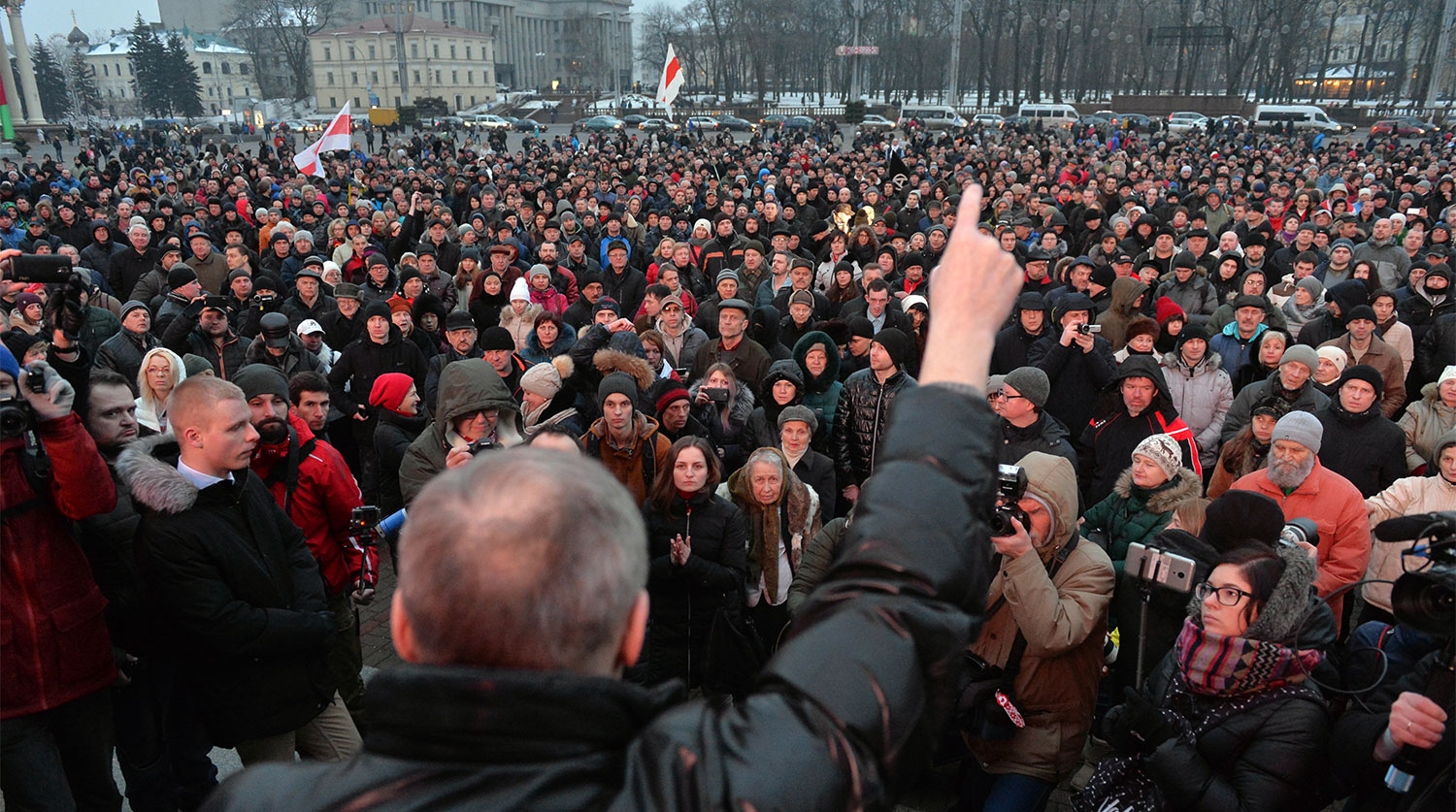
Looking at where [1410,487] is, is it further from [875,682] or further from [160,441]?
[160,441]

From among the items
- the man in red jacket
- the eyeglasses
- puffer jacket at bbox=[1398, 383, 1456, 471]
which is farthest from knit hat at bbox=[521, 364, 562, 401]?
puffer jacket at bbox=[1398, 383, 1456, 471]

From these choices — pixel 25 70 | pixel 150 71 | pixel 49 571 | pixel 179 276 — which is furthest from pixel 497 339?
pixel 150 71

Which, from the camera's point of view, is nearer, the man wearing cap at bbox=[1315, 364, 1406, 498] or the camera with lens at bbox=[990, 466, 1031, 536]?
the camera with lens at bbox=[990, 466, 1031, 536]

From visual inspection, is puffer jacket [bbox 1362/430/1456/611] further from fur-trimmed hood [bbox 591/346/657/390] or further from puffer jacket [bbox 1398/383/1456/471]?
fur-trimmed hood [bbox 591/346/657/390]

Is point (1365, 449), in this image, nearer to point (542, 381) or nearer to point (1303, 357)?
point (1303, 357)

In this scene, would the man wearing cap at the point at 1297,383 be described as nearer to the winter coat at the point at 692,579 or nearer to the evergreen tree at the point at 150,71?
the winter coat at the point at 692,579

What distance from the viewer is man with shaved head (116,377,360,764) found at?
9.08 feet

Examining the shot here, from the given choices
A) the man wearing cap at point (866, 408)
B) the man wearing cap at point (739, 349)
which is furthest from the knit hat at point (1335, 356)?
the man wearing cap at point (739, 349)

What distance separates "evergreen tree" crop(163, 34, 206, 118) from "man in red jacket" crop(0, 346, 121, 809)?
8082 cm

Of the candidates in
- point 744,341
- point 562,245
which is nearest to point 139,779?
point 744,341

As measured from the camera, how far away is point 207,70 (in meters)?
105

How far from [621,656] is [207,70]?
125701 millimetres

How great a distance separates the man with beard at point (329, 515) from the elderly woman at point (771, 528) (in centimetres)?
169

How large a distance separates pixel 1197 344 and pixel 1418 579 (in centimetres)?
420
